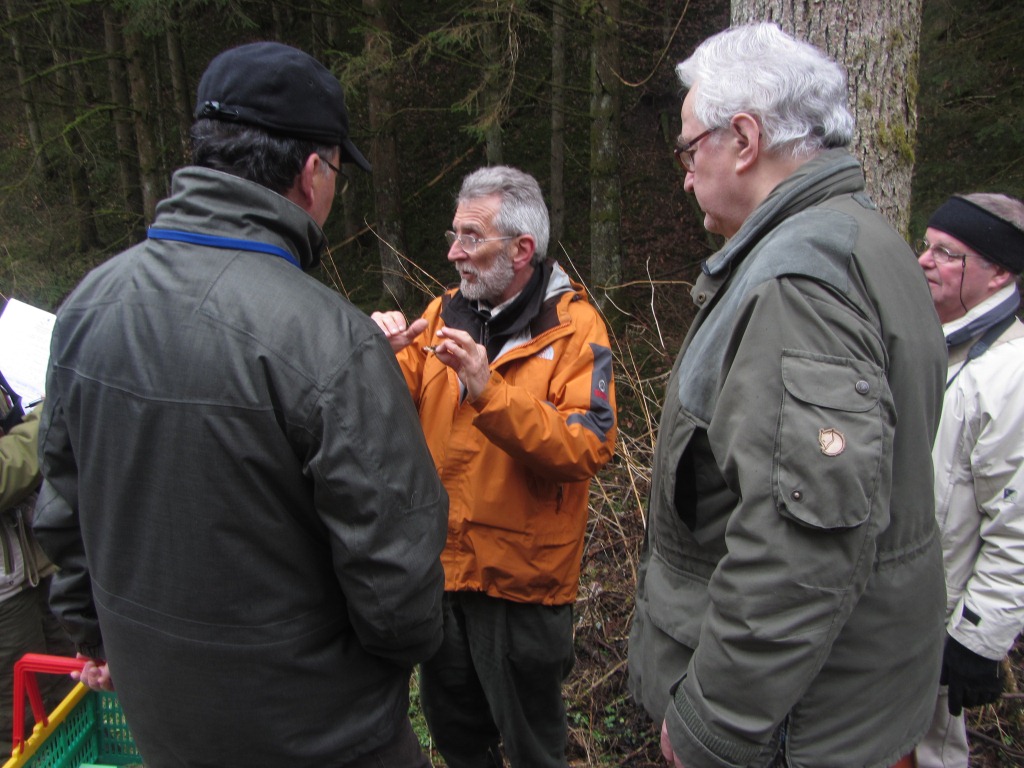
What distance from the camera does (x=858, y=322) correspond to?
4.48 ft

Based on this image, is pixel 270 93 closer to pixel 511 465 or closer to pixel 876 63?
pixel 511 465

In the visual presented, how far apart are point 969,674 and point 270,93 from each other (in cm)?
245

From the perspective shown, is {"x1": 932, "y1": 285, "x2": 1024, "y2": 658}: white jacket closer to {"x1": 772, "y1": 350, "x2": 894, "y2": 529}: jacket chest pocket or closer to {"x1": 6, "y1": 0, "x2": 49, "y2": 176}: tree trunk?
{"x1": 772, "y1": 350, "x2": 894, "y2": 529}: jacket chest pocket

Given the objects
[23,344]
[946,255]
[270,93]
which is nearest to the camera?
[270,93]

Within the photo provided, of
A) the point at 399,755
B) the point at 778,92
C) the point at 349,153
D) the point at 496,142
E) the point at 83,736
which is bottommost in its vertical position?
the point at 83,736

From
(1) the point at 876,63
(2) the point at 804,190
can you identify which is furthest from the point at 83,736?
(1) the point at 876,63

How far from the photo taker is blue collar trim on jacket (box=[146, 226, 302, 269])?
151 cm

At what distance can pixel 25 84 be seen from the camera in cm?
938

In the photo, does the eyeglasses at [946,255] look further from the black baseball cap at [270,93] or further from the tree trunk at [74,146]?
the tree trunk at [74,146]

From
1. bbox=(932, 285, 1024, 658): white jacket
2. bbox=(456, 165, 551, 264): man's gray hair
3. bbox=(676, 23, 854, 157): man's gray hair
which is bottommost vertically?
bbox=(932, 285, 1024, 658): white jacket

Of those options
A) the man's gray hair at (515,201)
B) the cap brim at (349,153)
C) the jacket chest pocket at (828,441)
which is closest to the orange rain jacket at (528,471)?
the man's gray hair at (515,201)

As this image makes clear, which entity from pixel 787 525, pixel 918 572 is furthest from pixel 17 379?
pixel 918 572

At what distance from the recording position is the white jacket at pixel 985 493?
2.27m

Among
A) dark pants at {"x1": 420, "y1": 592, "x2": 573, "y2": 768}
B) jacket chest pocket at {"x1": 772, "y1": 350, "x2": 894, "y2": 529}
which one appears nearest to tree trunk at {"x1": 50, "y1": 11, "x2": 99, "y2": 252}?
dark pants at {"x1": 420, "y1": 592, "x2": 573, "y2": 768}
